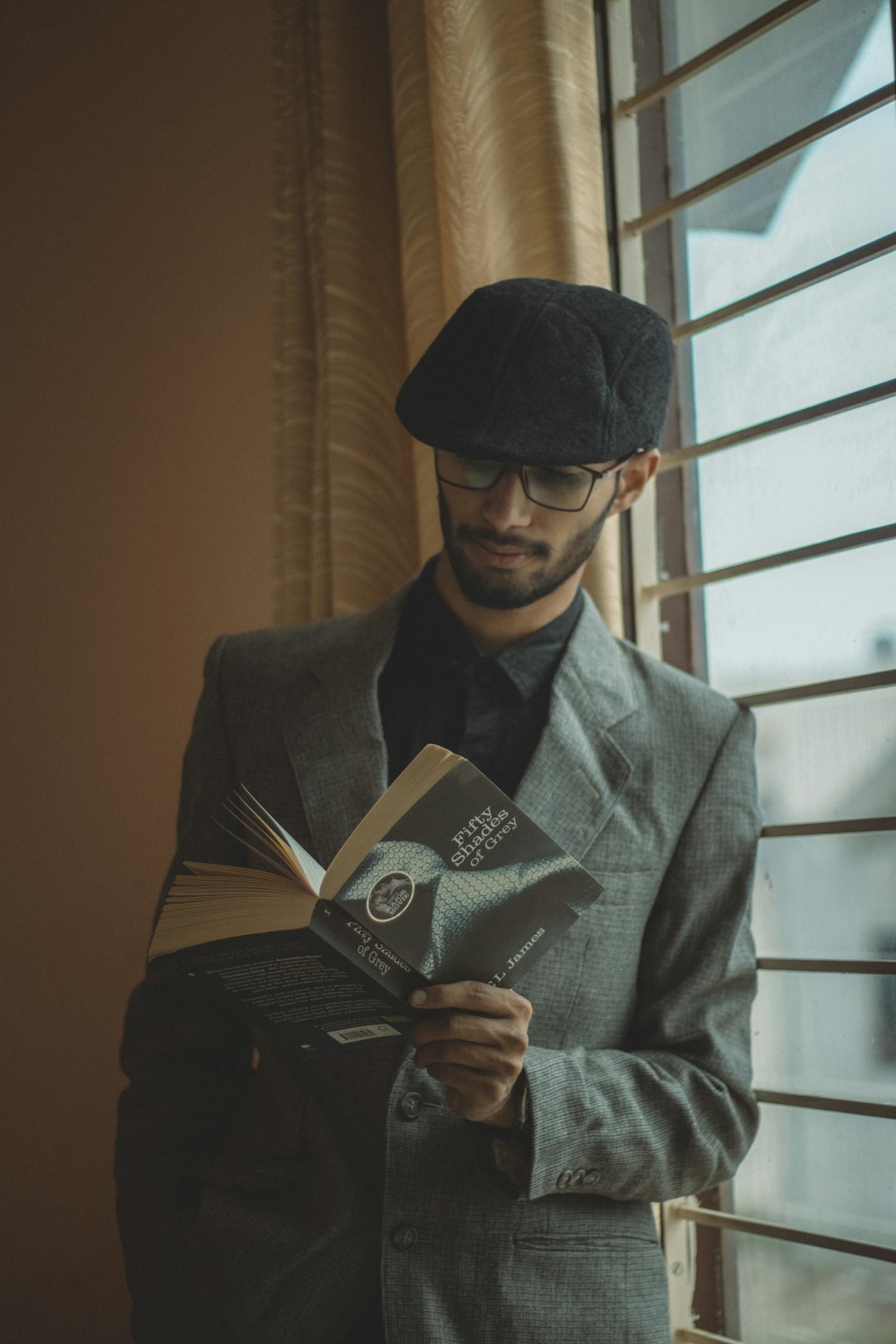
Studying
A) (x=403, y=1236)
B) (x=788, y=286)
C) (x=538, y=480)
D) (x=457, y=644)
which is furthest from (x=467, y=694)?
(x=788, y=286)

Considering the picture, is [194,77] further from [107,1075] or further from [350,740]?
[107,1075]

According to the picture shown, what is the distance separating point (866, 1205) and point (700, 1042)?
14.7 inches

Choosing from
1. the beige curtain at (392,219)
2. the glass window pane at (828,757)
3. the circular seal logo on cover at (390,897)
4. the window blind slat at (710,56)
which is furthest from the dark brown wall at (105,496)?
the circular seal logo on cover at (390,897)

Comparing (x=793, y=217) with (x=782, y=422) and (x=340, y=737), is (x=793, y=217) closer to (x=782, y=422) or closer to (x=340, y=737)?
(x=782, y=422)

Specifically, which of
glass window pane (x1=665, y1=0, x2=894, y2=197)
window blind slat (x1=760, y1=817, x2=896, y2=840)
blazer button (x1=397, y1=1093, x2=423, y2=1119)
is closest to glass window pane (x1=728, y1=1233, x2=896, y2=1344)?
window blind slat (x1=760, y1=817, x2=896, y2=840)

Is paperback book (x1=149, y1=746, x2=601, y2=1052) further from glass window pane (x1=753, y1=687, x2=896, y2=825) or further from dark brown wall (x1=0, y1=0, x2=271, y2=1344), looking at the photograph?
dark brown wall (x1=0, y1=0, x2=271, y2=1344)

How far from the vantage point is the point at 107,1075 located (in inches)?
76.8

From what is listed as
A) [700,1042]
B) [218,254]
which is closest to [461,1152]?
[700,1042]

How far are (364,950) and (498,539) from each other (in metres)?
0.57

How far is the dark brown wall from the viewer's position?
1927 mm

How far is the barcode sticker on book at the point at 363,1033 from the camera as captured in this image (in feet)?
3.26

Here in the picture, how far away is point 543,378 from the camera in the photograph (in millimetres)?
1262

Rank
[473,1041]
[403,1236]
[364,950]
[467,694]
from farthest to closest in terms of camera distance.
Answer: [467,694] → [403,1236] → [473,1041] → [364,950]

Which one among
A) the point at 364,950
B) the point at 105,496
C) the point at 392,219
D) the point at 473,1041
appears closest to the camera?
the point at 364,950
